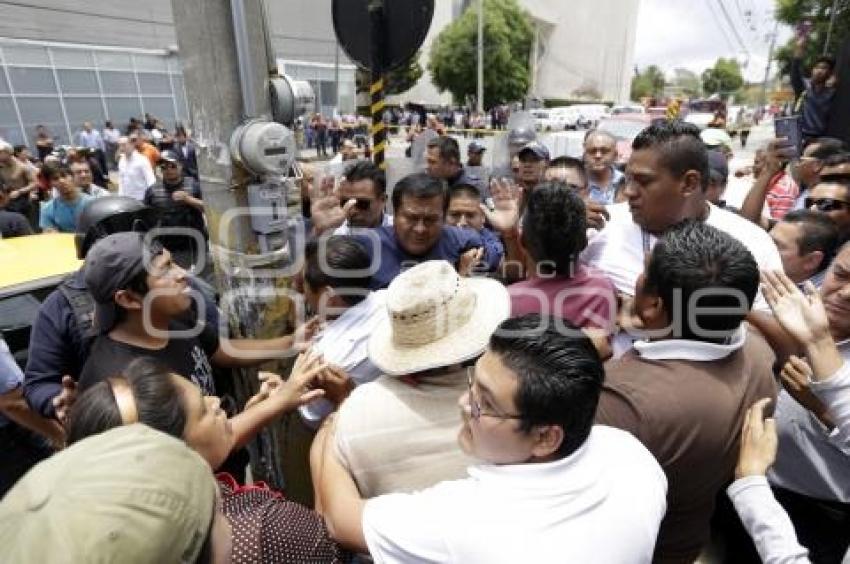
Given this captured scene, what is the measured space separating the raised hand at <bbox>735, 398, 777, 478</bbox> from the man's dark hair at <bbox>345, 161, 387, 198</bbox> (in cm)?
266

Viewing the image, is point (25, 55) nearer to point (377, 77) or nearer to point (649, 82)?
point (377, 77)

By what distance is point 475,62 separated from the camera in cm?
3953

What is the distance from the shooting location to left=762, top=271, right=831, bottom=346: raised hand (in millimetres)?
1651

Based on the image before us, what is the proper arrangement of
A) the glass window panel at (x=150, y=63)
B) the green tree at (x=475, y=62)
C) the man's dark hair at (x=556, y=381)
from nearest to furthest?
1. the man's dark hair at (x=556, y=381)
2. the glass window panel at (x=150, y=63)
3. the green tree at (x=475, y=62)

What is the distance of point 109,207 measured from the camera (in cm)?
397

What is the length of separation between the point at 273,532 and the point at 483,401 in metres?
0.63

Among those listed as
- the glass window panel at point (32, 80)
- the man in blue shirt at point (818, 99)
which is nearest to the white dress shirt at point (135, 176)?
the man in blue shirt at point (818, 99)

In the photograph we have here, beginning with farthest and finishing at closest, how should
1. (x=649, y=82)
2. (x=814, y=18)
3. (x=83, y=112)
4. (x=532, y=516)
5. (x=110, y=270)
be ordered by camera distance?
(x=649, y=82) < (x=814, y=18) < (x=83, y=112) < (x=110, y=270) < (x=532, y=516)

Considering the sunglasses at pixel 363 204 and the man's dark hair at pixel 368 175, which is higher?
the man's dark hair at pixel 368 175

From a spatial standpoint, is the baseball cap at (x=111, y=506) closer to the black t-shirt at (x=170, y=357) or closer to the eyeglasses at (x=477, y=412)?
the eyeglasses at (x=477, y=412)

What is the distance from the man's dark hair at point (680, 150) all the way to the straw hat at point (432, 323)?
1.26 m

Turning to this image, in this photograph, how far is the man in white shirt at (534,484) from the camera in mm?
1058

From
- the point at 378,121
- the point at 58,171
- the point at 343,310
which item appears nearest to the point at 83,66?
the point at 58,171

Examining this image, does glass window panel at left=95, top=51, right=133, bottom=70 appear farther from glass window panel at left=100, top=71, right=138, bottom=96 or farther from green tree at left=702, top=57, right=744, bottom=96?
green tree at left=702, top=57, right=744, bottom=96
